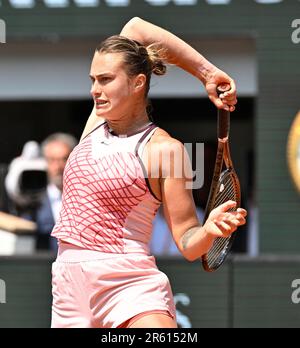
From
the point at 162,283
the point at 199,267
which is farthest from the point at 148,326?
the point at 199,267

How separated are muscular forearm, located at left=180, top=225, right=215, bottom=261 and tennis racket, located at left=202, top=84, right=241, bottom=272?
0.59ft

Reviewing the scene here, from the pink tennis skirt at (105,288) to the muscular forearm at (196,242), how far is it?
0.53 ft

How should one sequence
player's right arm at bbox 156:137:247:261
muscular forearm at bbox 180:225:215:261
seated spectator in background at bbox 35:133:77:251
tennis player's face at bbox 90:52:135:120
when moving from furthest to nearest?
seated spectator in background at bbox 35:133:77:251, tennis player's face at bbox 90:52:135:120, player's right arm at bbox 156:137:247:261, muscular forearm at bbox 180:225:215:261

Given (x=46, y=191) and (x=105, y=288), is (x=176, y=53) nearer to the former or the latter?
(x=105, y=288)

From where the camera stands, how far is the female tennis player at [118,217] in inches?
147

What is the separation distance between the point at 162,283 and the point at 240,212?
0.45m

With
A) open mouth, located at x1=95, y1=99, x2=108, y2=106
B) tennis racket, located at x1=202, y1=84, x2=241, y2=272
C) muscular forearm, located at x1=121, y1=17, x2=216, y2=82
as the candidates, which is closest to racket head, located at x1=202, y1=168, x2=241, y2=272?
tennis racket, located at x1=202, y1=84, x2=241, y2=272

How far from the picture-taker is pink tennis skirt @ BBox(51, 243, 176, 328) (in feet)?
12.2

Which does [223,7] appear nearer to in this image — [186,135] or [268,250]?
[186,135]

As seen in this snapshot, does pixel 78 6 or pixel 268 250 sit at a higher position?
pixel 78 6

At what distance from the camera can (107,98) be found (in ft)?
12.5

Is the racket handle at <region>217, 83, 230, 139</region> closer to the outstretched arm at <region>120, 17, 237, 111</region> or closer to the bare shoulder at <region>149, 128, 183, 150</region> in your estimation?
the outstretched arm at <region>120, 17, 237, 111</region>

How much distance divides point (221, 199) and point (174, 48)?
0.61 metres

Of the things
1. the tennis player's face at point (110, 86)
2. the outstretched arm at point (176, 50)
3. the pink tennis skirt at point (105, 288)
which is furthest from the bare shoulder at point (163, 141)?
the pink tennis skirt at point (105, 288)
